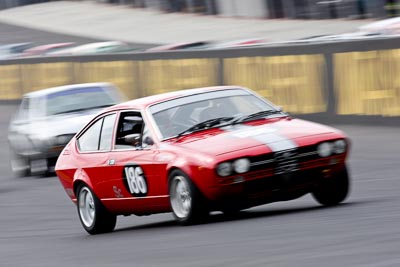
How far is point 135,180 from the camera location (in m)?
11.0

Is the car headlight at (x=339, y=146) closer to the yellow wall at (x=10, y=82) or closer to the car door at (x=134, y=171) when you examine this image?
the car door at (x=134, y=171)

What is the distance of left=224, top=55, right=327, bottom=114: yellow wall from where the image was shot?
22344 mm

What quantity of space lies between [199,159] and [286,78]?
44.6 ft

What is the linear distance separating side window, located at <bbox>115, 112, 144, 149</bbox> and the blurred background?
2.93 ft

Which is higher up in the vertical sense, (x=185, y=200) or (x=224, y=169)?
(x=224, y=169)

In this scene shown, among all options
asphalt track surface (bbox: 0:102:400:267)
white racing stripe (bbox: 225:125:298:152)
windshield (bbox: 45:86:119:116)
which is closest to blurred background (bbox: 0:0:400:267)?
asphalt track surface (bbox: 0:102:400:267)

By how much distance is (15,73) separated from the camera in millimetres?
38156

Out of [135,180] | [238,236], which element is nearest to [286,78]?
[135,180]

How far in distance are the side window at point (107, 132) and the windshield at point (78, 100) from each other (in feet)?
26.4

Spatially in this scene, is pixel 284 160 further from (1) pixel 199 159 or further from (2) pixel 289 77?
(2) pixel 289 77

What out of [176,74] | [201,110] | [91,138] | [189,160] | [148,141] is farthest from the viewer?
[176,74]

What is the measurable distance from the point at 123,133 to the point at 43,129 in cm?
820

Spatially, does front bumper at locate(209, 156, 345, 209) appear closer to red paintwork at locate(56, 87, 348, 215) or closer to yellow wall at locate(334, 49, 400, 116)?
red paintwork at locate(56, 87, 348, 215)

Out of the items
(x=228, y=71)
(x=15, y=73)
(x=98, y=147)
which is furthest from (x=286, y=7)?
(x=98, y=147)
